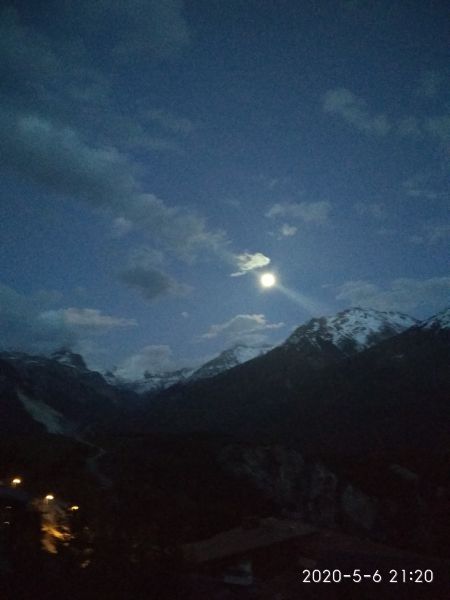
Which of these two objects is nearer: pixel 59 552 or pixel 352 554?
pixel 59 552

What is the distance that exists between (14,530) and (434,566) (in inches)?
2628

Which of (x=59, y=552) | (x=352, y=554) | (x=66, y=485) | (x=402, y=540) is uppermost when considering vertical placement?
(x=59, y=552)

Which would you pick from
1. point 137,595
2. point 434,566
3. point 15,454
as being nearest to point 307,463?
point 434,566

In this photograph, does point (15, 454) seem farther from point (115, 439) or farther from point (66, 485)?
point (115, 439)

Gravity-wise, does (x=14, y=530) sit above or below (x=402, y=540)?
above

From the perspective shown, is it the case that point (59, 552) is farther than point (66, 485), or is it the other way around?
point (66, 485)

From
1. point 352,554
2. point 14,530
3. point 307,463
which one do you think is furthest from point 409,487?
point 14,530

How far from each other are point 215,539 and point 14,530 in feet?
106

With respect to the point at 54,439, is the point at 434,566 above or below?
below

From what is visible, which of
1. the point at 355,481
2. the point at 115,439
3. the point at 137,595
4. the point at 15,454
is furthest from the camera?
the point at 115,439

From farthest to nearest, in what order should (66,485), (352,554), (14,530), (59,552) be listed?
(66,485) < (352,554) < (14,530) < (59,552)

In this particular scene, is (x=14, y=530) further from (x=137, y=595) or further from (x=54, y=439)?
(x=54, y=439)

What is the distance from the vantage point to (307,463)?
13500cm

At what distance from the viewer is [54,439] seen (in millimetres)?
170000
